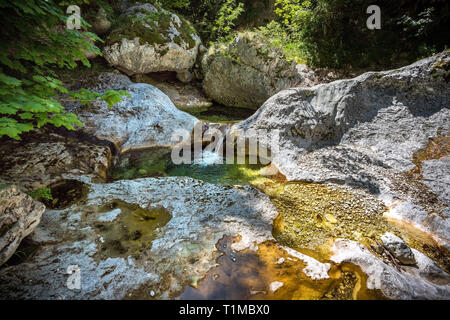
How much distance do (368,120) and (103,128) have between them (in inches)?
294

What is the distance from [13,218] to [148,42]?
27.8 ft

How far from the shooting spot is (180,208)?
3.19 metres

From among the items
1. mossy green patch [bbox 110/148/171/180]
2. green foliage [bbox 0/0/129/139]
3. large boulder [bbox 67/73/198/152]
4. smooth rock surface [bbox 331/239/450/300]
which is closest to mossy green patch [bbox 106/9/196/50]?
large boulder [bbox 67/73/198/152]

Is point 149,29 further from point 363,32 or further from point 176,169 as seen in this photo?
point 363,32

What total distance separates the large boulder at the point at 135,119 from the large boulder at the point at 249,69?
13.4ft

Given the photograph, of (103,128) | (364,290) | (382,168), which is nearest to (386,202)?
(382,168)

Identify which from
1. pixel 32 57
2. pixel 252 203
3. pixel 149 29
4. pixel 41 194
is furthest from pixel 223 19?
pixel 41 194

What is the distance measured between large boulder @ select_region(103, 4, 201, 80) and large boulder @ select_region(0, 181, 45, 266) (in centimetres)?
774

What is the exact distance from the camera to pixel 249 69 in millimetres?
9070

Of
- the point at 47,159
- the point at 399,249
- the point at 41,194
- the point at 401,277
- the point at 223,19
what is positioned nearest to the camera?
the point at 401,277

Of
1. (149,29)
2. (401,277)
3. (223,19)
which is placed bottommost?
(401,277)

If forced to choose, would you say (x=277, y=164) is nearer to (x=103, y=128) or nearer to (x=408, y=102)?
(x=408, y=102)

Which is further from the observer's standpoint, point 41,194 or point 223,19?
point 223,19
